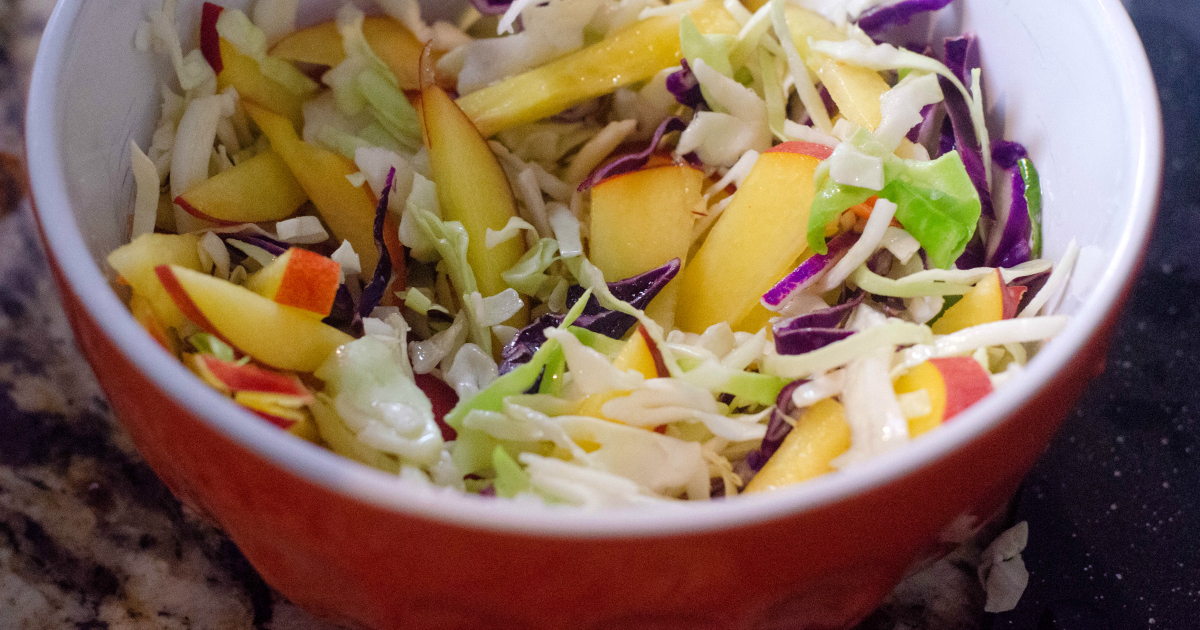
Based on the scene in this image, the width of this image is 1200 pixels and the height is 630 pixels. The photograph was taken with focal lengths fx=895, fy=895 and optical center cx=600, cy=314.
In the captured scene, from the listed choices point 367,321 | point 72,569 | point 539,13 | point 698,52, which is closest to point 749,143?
point 698,52

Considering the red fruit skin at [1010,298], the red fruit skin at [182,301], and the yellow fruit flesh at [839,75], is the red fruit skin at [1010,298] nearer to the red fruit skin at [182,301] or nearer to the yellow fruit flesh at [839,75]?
the yellow fruit flesh at [839,75]

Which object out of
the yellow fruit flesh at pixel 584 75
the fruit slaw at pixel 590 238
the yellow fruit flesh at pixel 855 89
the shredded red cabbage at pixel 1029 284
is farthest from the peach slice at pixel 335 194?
the shredded red cabbage at pixel 1029 284

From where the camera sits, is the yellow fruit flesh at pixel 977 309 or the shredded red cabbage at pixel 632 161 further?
the shredded red cabbage at pixel 632 161

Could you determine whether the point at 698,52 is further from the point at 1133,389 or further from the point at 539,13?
the point at 1133,389

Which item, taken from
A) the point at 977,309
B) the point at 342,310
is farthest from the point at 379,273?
the point at 977,309

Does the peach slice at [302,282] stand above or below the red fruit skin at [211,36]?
below

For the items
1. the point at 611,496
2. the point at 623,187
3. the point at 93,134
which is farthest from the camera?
the point at 623,187

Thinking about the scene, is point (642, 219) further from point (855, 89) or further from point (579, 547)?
point (579, 547)
